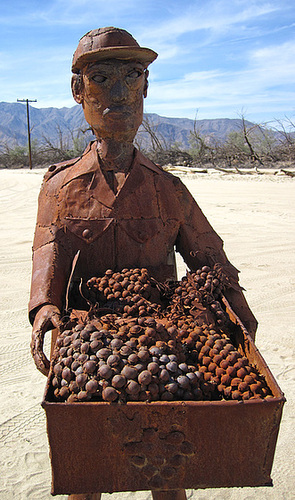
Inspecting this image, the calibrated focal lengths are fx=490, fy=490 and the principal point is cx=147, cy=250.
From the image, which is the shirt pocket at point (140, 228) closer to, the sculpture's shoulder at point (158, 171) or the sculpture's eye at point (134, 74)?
the sculpture's shoulder at point (158, 171)

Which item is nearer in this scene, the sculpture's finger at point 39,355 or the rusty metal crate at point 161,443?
the rusty metal crate at point 161,443

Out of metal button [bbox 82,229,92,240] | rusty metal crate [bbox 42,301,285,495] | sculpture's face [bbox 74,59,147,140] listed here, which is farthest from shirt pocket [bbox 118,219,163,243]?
rusty metal crate [bbox 42,301,285,495]

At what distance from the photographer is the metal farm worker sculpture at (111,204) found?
7.40ft

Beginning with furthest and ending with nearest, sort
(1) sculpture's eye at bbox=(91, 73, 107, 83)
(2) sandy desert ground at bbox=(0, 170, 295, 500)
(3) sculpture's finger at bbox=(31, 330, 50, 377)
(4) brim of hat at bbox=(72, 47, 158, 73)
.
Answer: (2) sandy desert ground at bbox=(0, 170, 295, 500), (1) sculpture's eye at bbox=(91, 73, 107, 83), (4) brim of hat at bbox=(72, 47, 158, 73), (3) sculpture's finger at bbox=(31, 330, 50, 377)

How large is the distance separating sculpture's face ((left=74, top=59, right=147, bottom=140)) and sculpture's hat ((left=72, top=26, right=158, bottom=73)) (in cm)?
3

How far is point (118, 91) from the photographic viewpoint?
7.36 feet

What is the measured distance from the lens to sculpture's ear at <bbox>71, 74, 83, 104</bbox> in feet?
7.83

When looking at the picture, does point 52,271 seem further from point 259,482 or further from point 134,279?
point 259,482

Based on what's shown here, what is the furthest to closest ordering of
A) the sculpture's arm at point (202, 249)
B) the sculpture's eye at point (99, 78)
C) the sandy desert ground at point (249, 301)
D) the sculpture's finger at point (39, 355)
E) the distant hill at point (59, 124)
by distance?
the distant hill at point (59, 124) → the sandy desert ground at point (249, 301) → the sculpture's arm at point (202, 249) → the sculpture's eye at point (99, 78) → the sculpture's finger at point (39, 355)

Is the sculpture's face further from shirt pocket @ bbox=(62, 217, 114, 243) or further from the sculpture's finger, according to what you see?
the sculpture's finger

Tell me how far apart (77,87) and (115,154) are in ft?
1.24

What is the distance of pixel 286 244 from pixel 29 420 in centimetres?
562

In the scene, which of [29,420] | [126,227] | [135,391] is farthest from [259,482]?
[29,420]

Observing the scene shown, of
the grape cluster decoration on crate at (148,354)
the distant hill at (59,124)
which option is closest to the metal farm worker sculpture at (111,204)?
the grape cluster decoration on crate at (148,354)
